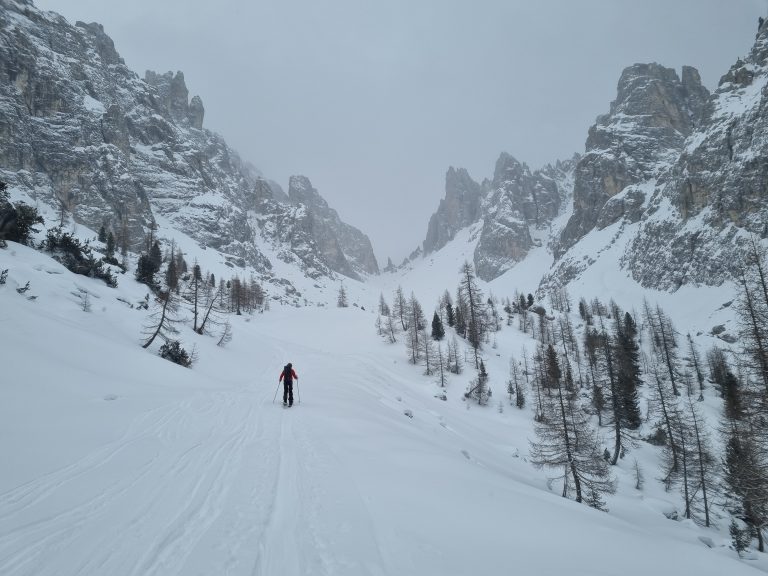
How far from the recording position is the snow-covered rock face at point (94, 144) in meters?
106

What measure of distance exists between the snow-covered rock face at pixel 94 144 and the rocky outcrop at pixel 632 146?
16833 cm

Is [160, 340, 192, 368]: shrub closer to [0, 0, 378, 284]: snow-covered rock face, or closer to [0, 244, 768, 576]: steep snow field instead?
[0, 244, 768, 576]: steep snow field

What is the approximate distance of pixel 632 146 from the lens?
17662cm

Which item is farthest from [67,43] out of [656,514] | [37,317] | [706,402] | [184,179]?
[706,402]

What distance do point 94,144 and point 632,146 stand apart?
242 meters

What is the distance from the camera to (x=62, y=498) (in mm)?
5230

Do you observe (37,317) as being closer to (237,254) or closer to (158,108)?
(237,254)

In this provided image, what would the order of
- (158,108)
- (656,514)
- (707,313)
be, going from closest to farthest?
(656,514) → (707,313) → (158,108)

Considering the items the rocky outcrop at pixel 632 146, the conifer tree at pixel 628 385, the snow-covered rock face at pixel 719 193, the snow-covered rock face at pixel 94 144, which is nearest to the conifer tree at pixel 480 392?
Result: the conifer tree at pixel 628 385

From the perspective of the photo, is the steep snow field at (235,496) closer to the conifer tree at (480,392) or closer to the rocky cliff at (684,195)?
the conifer tree at (480,392)

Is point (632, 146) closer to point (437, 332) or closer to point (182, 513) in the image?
point (437, 332)

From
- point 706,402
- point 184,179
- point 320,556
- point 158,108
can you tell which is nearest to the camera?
point 320,556

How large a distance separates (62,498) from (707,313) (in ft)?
373

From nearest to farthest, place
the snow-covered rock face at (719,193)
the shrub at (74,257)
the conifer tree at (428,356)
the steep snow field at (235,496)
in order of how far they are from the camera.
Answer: the steep snow field at (235,496), the shrub at (74,257), the conifer tree at (428,356), the snow-covered rock face at (719,193)
